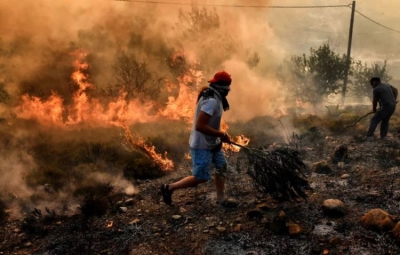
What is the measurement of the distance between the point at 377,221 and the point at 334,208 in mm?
486

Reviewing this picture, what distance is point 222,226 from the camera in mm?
3490

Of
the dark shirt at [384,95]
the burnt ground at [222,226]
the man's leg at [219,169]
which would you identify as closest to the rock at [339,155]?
the burnt ground at [222,226]

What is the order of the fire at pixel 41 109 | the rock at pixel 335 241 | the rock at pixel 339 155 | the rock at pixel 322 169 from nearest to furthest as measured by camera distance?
the rock at pixel 335 241
the rock at pixel 322 169
the rock at pixel 339 155
the fire at pixel 41 109

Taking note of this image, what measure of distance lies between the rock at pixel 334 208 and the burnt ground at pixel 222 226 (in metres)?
0.06

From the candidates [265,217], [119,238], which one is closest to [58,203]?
[119,238]

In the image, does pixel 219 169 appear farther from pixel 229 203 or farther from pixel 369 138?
pixel 369 138

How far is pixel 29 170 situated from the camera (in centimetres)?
605

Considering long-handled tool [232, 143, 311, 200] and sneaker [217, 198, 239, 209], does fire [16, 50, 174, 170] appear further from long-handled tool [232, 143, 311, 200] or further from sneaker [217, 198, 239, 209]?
long-handled tool [232, 143, 311, 200]

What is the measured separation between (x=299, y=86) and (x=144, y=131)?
30.2ft

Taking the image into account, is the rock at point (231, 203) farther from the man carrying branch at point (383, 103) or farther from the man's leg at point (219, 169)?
the man carrying branch at point (383, 103)

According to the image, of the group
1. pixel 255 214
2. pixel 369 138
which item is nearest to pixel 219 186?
pixel 255 214

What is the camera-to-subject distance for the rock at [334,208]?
A: 11.2 feet

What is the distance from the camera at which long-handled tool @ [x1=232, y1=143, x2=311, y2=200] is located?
3656 mm

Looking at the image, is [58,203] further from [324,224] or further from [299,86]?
[299,86]
